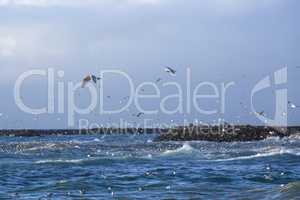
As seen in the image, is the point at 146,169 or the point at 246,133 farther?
the point at 246,133

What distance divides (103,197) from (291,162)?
16.4 metres

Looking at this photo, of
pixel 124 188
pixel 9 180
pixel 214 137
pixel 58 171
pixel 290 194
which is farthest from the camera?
pixel 214 137

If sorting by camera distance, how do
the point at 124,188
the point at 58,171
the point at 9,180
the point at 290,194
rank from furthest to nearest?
the point at 58,171 < the point at 9,180 < the point at 124,188 < the point at 290,194

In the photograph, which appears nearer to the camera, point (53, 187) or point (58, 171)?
point (53, 187)

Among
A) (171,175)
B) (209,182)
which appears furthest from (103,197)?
(171,175)

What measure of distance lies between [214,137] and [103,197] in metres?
67.8

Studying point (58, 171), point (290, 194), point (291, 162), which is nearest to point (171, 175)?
point (58, 171)

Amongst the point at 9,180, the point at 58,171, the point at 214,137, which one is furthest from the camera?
the point at 214,137

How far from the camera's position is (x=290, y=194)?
19938 millimetres

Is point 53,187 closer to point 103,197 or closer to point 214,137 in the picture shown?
point 103,197

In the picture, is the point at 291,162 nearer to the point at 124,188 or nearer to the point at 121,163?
the point at 121,163

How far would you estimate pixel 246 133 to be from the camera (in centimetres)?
9300

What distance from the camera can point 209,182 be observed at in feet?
79.3

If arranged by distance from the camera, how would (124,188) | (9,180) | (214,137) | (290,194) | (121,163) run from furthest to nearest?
1. (214,137)
2. (121,163)
3. (9,180)
4. (124,188)
5. (290,194)
